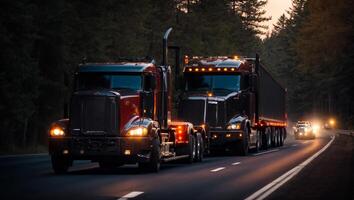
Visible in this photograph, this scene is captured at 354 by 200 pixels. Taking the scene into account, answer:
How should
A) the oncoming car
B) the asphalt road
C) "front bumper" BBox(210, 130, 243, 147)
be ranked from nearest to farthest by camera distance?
1. the asphalt road
2. "front bumper" BBox(210, 130, 243, 147)
3. the oncoming car

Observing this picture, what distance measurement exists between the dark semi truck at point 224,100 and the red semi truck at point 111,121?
899 centimetres

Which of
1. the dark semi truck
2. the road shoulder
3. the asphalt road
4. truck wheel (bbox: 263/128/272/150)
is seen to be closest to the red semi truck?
the asphalt road

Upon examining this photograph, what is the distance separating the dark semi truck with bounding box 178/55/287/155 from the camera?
34.6 m

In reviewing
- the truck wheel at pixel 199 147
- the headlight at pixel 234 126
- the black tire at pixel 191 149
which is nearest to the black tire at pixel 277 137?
the headlight at pixel 234 126

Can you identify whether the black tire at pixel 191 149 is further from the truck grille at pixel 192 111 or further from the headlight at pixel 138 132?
the headlight at pixel 138 132

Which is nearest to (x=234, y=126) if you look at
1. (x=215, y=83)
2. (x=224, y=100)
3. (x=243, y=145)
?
(x=243, y=145)

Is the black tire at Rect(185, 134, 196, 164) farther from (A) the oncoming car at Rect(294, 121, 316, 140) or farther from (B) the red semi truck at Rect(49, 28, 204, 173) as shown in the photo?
(A) the oncoming car at Rect(294, 121, 316, 140)

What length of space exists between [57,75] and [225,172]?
87.1 feet

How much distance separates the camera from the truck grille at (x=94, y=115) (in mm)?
23016

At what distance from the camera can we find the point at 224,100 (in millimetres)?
35438

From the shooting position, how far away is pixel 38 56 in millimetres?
48406

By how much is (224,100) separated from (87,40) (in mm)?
17168

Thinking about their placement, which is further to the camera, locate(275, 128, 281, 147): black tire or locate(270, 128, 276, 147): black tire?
locate(275, 128, 281, 147): black tire

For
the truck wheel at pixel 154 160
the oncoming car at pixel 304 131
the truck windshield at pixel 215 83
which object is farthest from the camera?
the oncoming car at pixel 304 131
